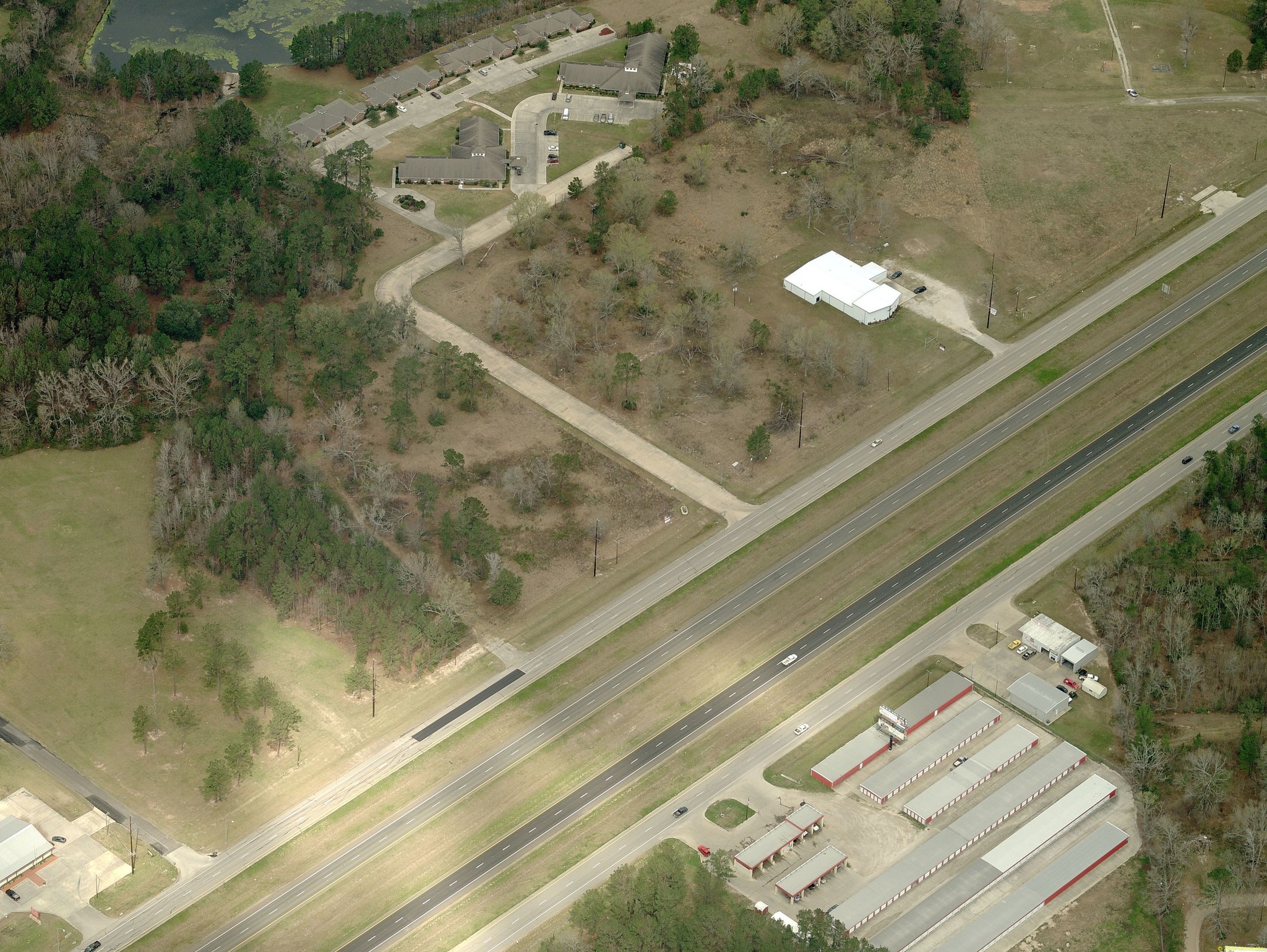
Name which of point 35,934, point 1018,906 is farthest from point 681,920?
point 35,934

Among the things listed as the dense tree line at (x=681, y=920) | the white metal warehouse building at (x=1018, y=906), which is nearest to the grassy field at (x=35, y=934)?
the dense tree line at (x=681, y=920)

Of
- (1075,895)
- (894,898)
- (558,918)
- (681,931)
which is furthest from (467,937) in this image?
(1075,895)

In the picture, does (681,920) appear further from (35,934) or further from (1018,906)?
(35,934)

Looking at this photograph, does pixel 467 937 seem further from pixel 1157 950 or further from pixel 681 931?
pixel 1157 950

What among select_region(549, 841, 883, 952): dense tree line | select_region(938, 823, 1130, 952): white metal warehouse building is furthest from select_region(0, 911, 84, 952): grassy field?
select_region(938, 823, 1130, 952): white metal warehouse building

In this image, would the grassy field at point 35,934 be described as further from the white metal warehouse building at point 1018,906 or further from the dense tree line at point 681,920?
the white metal warehouse building at point 1018,906

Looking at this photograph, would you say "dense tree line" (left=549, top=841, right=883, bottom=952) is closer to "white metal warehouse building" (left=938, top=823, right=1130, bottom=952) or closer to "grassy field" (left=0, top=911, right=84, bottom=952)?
"white metal warehouse building" (left=938, top=823, right=1130, bottom=952)
